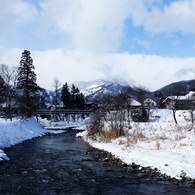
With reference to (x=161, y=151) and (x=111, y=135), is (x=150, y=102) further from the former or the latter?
(x=161, y=151)

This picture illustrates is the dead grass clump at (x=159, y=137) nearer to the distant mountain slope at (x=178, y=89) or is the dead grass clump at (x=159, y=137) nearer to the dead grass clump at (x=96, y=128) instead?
the dead grass clump at (x=96, y=128)

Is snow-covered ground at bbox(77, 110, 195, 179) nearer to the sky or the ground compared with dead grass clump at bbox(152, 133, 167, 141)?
nearer to the ground

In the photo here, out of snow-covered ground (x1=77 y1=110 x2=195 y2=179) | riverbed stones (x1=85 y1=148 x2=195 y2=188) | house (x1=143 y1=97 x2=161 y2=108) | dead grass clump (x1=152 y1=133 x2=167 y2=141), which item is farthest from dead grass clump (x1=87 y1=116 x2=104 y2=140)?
house (x1=143 y1=97 x2=161 y2=108)

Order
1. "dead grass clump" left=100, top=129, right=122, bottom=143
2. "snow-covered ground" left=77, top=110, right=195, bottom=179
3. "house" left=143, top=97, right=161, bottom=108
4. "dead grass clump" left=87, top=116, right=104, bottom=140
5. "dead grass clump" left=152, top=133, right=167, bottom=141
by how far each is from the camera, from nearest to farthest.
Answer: "snow-covered ground" left=77, top=110, right=195, bottom=179, "dead grass clump" left=152, top=133, right=167, bottom=141, "dead grass clump" left=100, top=129, right=122, bottom=143, "dead grass clump" left=87, top=116, right=104, bottom=140, "house" left=143, top=97, right=161, bottom=108

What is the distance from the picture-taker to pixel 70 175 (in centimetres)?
1072

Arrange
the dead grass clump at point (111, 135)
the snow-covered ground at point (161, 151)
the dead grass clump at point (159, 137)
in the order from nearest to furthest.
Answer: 1. the snow-covered ground at point (161, 151)
2. the dead grass clump at point (159, 137)
3. the dead grass clump at point (111, 135)

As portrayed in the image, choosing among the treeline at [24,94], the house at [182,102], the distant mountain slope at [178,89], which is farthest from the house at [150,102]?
the treeline at [24,94]

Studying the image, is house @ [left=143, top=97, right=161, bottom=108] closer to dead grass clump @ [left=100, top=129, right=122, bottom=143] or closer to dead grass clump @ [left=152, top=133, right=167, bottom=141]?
dead grass clump @ [left=100, top=129, right=122, bottom=143]

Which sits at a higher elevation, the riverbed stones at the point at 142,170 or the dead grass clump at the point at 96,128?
the dead grass clump at the point at 96,128

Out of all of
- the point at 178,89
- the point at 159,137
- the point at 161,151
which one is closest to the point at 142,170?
the point at 161,151

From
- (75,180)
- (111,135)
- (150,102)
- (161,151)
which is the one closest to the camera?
(75,180)

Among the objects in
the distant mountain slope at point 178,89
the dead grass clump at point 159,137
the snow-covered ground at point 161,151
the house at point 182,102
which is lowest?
the snow-covered ground at point 161,151

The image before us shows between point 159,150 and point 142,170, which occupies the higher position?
point 159,150

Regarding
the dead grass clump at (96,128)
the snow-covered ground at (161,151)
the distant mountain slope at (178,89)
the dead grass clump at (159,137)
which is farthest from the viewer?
the distant mountain slope at (178,89)
